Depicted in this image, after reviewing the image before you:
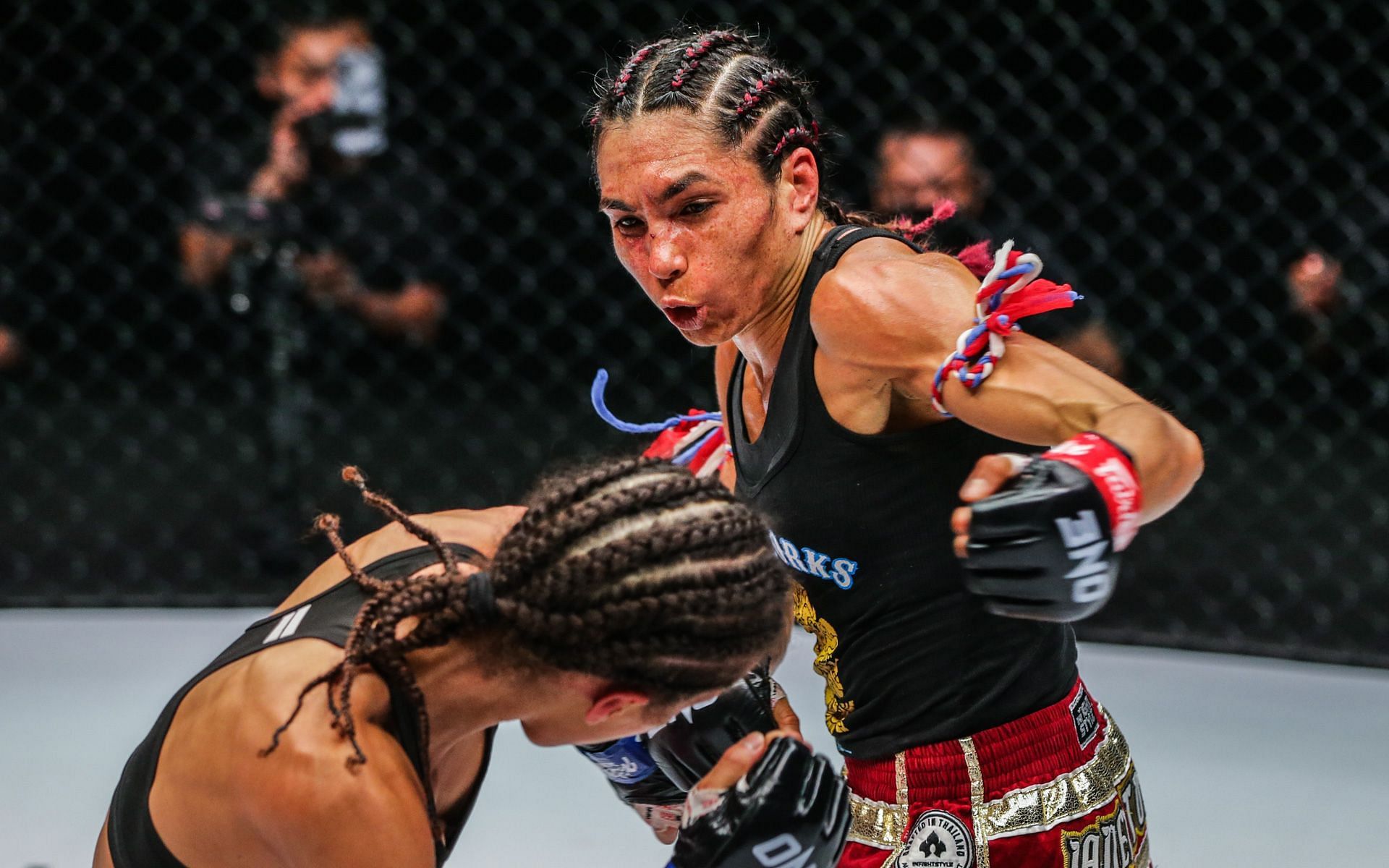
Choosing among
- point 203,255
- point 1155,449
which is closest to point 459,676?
point 1155,449

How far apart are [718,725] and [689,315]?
0.32m

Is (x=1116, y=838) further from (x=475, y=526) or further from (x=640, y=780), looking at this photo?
(x=475, y=526)

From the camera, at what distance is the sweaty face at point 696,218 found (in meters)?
1.03

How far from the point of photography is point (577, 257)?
420 cm

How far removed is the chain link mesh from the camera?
3.10 meters

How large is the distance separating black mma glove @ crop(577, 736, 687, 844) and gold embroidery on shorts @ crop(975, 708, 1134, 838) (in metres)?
0.28

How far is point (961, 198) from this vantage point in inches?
127

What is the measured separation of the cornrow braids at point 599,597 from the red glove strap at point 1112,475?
0.19m

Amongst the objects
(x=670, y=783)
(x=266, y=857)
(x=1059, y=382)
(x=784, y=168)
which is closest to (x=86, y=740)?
(x=670, y=783)

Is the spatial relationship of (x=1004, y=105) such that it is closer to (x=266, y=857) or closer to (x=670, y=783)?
(x=670, y=783)

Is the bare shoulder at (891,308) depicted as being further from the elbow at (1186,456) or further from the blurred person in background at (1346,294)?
the blurred person in background at (1346,294)

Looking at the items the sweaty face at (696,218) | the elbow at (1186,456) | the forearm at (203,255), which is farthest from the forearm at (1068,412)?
the forearm at (203,255)

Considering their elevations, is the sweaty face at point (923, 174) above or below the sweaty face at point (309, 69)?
below

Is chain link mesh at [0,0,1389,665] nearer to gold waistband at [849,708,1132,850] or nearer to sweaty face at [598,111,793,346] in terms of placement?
gold waistband at [849,708,1132,850]
